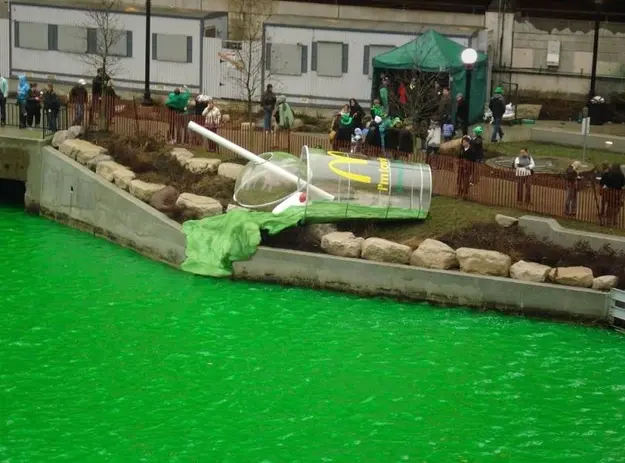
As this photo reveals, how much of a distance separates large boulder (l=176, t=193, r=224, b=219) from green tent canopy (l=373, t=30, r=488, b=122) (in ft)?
33.3

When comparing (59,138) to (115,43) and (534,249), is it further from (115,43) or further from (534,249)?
(534,249)

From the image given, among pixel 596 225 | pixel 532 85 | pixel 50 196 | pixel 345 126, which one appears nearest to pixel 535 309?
pixel 596 225

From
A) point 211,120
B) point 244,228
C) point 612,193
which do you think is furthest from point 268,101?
point 612,193

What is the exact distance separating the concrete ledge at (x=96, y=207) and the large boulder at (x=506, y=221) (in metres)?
6.95

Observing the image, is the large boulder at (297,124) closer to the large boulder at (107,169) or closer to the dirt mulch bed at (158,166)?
the dirt mulch bed at (158,166)

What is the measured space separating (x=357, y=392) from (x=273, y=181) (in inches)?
310

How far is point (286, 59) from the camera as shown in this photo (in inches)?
1638

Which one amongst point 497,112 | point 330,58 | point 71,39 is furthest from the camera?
Answer: point 71,39

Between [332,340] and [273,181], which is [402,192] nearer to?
[273,181]

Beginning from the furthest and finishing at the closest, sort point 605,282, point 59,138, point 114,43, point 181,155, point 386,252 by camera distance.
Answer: point 114,43, point 59,138, point 181,155, point 386,252, point 605,282

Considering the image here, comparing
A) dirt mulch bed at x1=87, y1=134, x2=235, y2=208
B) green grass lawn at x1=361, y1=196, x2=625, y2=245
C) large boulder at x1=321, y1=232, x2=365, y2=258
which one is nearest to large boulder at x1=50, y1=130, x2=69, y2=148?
dirt mulch bed at x1=87, y1=134, x2=235, y2=208

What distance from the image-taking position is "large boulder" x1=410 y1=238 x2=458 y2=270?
27.8m

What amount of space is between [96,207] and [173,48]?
11.3 meters

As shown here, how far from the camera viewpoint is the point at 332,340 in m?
25.6
